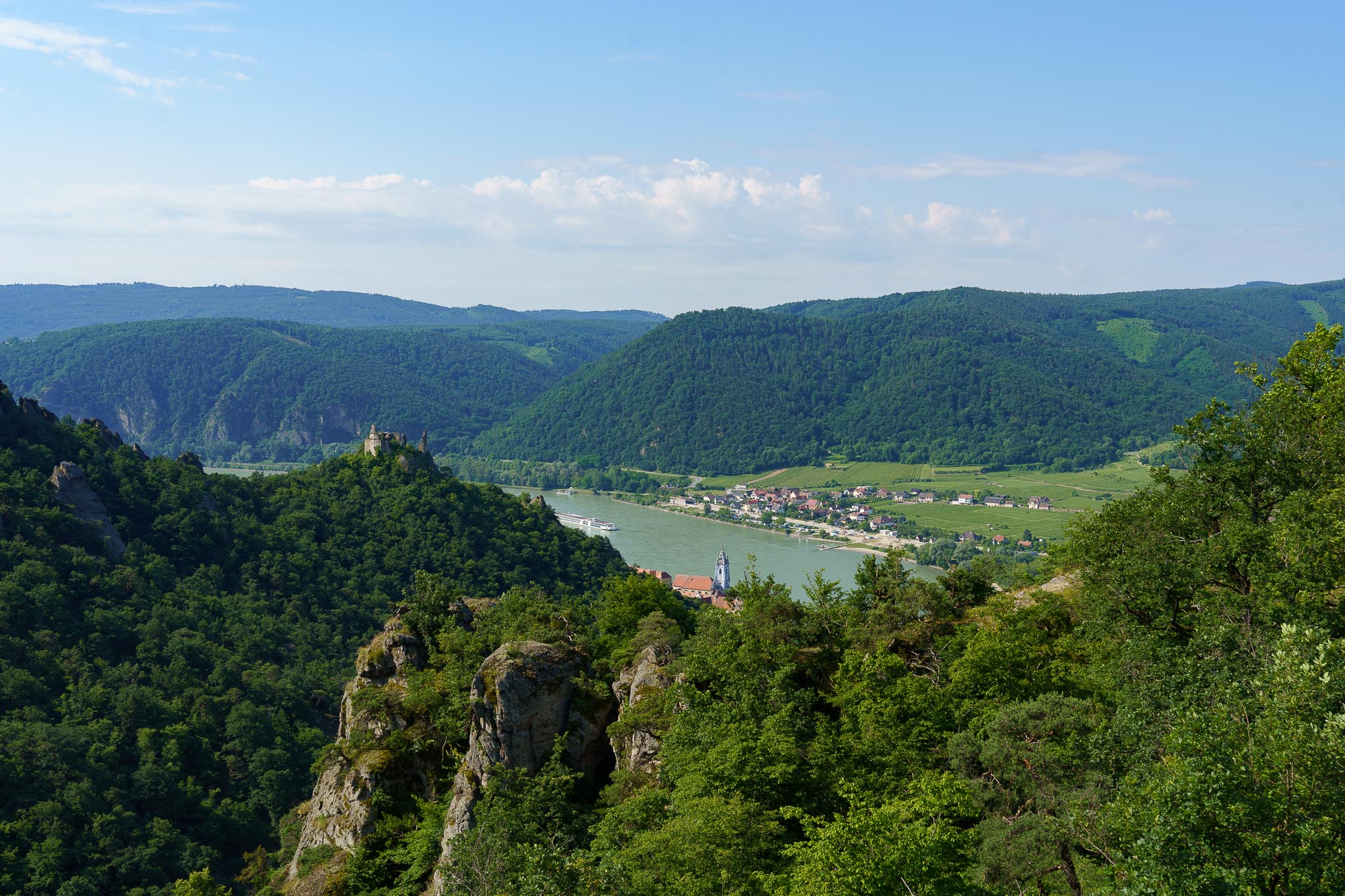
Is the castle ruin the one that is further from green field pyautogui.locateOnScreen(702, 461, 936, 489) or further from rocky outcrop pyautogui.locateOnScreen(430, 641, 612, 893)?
green field pyautogui.locateOnScreen(702, 461, 936, 489)

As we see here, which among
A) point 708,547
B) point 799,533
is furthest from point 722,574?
point 799,533

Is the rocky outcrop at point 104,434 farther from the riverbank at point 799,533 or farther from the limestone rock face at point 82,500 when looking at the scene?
the riverbank at point 799,533

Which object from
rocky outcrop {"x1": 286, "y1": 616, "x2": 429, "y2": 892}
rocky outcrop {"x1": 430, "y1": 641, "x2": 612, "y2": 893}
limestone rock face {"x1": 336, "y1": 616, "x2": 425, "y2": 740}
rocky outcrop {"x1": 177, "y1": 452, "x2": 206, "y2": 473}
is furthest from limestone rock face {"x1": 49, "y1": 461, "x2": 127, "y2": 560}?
rocky outcrop {"x1": 430, "y1": 641, "x2": 612, "y2": 893}

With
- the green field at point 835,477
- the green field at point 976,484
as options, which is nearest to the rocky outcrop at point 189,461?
the green field at point 976,484

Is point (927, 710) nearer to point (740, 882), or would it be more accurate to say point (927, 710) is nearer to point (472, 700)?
point (740, 882)

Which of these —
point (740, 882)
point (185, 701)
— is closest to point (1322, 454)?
point (740, 882)
